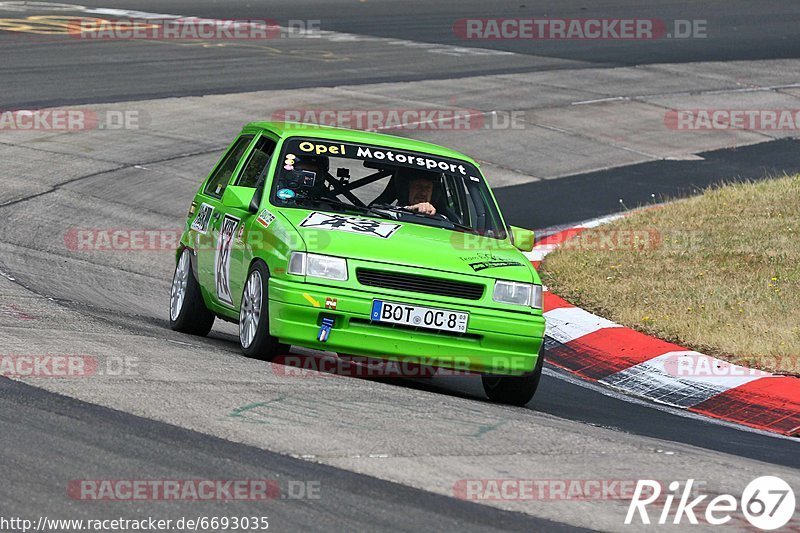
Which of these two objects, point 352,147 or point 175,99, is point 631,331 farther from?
point 175,99

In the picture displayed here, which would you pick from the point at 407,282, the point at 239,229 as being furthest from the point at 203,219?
the point at 407,282

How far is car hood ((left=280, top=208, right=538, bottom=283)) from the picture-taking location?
827 centimetres

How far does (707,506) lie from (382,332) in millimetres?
2699

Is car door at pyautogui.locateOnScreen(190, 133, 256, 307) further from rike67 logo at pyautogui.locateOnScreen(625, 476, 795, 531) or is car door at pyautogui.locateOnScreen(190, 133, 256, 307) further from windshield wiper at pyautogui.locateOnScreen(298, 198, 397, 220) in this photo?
rike67 logo at pyautogui.locateOnScreen(625, 476, 795, 531)

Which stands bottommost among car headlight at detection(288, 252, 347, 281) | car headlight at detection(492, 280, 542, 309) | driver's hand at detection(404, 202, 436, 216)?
car headlight at detection(492, 280, 542, 309)

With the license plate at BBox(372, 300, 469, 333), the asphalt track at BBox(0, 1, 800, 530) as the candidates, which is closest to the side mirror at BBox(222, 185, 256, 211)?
the asphalt track at BBox(0, 1, 800, 530)

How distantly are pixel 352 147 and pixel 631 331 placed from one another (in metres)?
2.90

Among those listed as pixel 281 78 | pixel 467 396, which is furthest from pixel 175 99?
pixel 467 396

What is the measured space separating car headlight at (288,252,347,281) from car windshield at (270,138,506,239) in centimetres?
95

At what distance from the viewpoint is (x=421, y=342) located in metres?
8.16

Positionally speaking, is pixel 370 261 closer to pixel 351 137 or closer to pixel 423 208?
Answer: pixel 423 208

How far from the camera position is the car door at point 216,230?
9406 mm

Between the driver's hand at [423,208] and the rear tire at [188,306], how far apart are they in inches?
67.5

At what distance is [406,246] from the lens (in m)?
8.39
